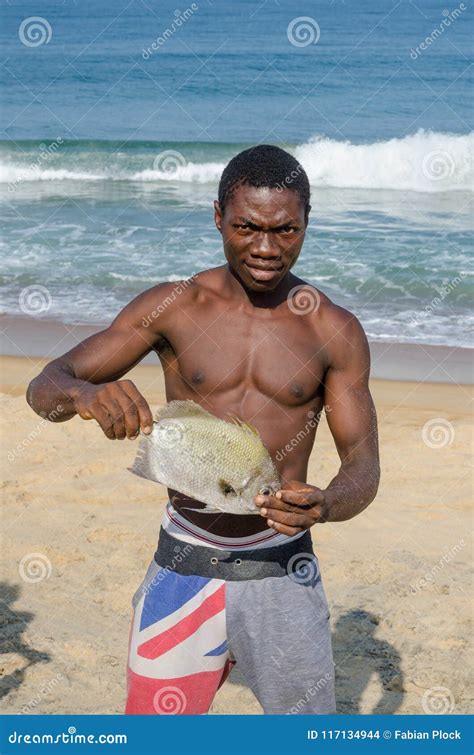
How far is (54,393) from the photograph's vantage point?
2.95m

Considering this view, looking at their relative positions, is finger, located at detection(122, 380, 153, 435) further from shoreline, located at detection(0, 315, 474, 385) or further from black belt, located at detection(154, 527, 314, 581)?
shoreline, located at detection(0, 315, 474, 385)

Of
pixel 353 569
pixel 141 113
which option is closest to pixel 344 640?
pixel 353 569

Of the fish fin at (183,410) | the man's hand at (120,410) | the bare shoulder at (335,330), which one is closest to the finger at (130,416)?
the man's hand at (120,410)

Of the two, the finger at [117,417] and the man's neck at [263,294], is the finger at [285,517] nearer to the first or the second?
the finger at [117,417]

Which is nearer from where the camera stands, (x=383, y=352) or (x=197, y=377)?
(x=197, y=377)

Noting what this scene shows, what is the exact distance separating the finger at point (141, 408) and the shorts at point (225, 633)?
0.62 meters

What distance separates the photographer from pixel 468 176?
19.6 meters

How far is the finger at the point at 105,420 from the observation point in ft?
8.73

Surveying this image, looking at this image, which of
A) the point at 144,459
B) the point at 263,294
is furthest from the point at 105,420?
the point at 263,294

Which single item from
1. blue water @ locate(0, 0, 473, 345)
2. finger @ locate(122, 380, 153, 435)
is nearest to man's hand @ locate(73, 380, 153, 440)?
finger @ locate(122, 380, 153, 435)

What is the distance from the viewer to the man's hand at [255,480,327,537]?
2701mm

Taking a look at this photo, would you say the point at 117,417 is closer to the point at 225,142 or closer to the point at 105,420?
the point at 105,420

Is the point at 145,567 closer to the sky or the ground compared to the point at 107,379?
closer to the ground

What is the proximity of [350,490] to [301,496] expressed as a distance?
0.34m
